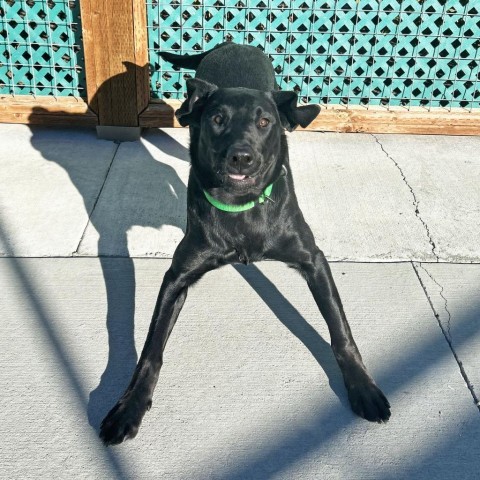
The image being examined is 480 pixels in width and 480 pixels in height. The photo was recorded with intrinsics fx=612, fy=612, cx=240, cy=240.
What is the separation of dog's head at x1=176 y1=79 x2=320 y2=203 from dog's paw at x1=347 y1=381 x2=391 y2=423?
3.02ft

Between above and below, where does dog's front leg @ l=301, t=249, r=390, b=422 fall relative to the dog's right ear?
below

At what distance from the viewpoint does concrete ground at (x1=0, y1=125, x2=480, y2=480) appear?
228 cm

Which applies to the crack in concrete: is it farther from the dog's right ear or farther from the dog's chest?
the dog's right ear

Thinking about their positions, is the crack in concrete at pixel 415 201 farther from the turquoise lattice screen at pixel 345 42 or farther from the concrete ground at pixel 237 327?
the turquoise lattice screen at pixel 345 42

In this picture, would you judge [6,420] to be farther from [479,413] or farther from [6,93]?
[6,93]

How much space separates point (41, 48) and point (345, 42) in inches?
93.4

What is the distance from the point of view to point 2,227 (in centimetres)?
364

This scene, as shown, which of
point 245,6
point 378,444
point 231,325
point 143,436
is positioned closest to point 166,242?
point 231,325

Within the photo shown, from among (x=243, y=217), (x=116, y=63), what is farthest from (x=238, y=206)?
(x=116, y=63)

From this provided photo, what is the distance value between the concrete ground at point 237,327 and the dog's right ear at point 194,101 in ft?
3.02

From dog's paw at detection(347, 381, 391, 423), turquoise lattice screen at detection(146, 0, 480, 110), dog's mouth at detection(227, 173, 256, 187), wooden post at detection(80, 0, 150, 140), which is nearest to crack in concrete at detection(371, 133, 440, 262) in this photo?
turquoise lattice screen at detection(146, 0, 480, 110)

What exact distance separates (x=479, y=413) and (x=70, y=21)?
3905 mm

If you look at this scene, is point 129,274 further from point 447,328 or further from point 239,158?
point 447,328

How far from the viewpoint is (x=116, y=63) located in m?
4.57
